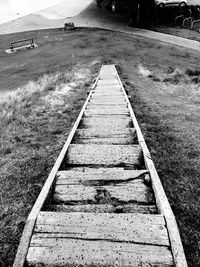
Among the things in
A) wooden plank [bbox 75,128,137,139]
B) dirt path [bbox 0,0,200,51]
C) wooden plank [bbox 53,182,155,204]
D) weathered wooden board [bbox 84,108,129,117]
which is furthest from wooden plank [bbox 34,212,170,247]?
dirt path [bbox 0,0,200,51]

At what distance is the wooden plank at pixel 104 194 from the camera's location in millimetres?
3209

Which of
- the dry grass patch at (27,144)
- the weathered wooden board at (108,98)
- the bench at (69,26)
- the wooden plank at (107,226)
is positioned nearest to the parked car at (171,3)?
the bench at (69,26)

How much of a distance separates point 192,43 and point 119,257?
21814 mm

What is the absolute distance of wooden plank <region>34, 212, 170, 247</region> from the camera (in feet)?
8.23

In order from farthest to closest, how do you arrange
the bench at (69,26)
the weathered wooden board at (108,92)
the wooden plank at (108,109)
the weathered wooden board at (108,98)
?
the bench at (69,26)
the weathered wooden board at (108,92)
the weathered wooden board at (108,98)
the wooden plank at (108,109)

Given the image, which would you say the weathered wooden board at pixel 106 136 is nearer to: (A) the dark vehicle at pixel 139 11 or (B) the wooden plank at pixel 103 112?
(B) the wooden plank at pixel 103 112

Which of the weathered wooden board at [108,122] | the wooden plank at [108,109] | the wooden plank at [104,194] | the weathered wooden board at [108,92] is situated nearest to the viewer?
the wooden plank at [104,194]

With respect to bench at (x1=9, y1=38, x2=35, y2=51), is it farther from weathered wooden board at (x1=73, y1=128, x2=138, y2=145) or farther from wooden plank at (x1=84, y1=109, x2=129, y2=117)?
weathered wooden board at (x1=73, y1=128, x2=138, y2=145)

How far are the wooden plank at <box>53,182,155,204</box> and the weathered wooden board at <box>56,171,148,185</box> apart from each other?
0.11 m

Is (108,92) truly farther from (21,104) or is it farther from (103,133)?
(103,133)

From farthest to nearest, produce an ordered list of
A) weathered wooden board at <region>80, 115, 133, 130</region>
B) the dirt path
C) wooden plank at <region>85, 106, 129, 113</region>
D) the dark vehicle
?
the dirt path
the dark vehicle
wooden plank at <region>85, 106, 129, 113</region>
weathered wooden board at <region>80, 115, 133, 130</region>

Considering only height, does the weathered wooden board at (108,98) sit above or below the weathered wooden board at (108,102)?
below

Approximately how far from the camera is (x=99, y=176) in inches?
140

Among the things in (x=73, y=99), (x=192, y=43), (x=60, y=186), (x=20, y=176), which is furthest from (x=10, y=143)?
(x=192, y=43)
